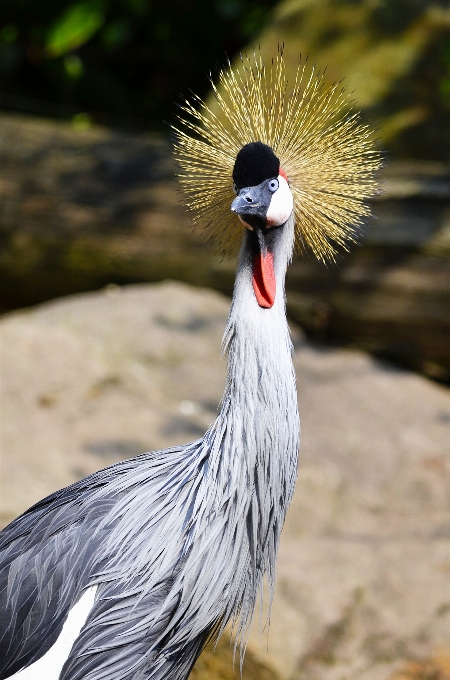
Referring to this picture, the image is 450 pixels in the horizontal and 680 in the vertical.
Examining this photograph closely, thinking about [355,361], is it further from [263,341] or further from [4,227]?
[263,341]

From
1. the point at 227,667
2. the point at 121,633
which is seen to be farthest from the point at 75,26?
the point at 121,633

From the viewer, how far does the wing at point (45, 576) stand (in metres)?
1.54

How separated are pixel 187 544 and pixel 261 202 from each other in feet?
2.11

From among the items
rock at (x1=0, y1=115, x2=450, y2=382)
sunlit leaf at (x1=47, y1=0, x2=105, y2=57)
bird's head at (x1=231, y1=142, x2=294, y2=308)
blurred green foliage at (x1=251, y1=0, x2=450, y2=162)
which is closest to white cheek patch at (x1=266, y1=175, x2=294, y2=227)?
bird's head at (x1=231, y1=142, x2=294, y2=308)

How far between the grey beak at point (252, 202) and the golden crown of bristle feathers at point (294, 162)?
21 centimetres

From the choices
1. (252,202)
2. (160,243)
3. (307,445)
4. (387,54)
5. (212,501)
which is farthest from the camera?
(387,54)

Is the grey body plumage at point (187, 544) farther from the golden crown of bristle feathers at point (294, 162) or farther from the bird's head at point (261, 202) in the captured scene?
the golden crown of bristle feathers at point (294, 162)

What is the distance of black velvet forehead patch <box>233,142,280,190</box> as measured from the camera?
4.57 ft

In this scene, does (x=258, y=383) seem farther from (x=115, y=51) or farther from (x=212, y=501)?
(x=115, y=51)

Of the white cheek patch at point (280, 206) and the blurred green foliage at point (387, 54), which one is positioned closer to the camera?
the white cheek patch at point (280, 206)

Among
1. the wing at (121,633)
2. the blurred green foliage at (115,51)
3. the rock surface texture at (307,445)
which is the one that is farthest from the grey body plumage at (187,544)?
the blurred green foliage at (115,51)

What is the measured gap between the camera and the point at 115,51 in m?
5.30

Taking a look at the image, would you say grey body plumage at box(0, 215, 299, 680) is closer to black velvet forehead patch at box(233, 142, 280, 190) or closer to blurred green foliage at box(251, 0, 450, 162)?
black velvet forehead patch at box(233, 142, 280, 190)

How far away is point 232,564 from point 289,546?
0.92m
